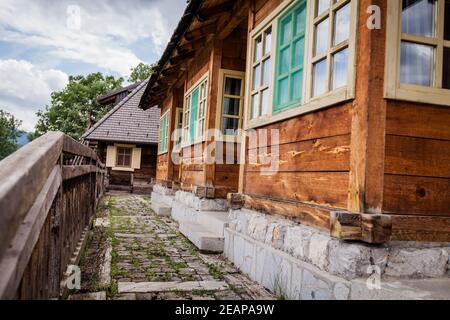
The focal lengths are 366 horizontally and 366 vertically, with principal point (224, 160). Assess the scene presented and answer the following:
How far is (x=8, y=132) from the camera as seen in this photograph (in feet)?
167

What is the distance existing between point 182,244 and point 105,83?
39.3 metres

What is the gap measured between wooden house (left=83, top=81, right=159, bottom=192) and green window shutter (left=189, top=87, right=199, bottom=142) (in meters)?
11.5

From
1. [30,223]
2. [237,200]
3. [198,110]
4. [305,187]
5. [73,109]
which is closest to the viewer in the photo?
[30,223]

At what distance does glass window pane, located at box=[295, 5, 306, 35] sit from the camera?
3.57 m

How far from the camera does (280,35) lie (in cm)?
404

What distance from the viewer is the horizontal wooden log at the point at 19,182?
47.2 inches

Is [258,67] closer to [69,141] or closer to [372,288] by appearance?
[69,141]

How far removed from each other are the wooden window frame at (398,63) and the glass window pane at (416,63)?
0.11 feet

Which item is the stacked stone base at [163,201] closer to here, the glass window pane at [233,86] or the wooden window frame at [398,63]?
the glass window pane at [233,86]

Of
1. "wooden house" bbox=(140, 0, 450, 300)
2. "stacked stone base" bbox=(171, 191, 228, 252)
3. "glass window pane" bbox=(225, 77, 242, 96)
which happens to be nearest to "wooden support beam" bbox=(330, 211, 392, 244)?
"wooden house" bbox=(140, 0, 450, 300)

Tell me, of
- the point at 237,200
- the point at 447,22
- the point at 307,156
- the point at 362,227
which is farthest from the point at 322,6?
the point at 237,200

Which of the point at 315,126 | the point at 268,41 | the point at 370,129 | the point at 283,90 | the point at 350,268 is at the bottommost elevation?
the point at 350,268

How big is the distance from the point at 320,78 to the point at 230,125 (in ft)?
11.8

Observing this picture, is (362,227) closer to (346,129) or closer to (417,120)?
(346,129)
